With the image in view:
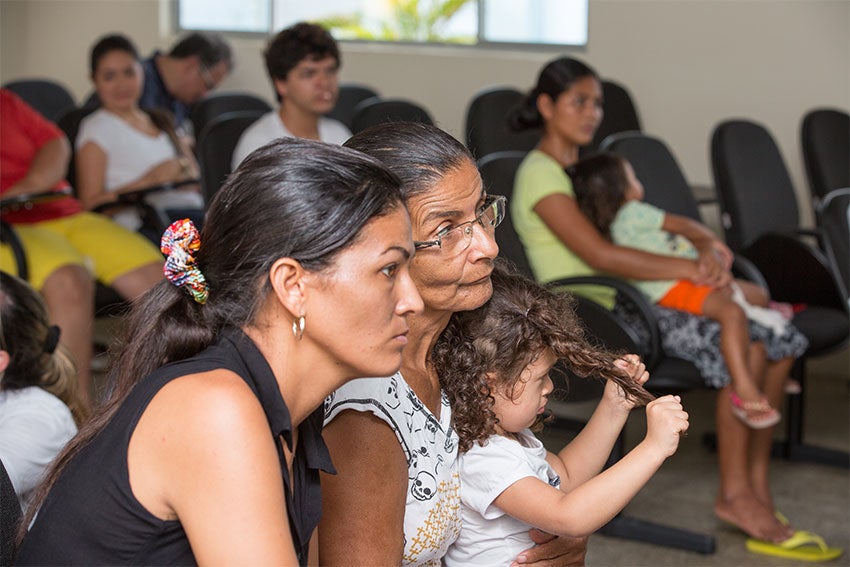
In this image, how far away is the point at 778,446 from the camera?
12.7 feet

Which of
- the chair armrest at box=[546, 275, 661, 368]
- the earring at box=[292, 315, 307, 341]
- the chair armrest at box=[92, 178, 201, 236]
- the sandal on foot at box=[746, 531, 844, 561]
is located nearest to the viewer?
the earring at box=[292, 315, 307, 341]

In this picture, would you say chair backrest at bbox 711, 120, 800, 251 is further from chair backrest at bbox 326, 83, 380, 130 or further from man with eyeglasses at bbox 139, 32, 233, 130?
man with eyeglasses at bbox 139, 32, 233, 130

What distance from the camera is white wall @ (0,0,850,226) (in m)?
4.85

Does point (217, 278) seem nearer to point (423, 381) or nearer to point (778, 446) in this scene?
point (423, 381)

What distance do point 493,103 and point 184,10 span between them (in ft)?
10.0

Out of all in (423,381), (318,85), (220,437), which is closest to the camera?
(220,437)

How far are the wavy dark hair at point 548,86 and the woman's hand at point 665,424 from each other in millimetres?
2122

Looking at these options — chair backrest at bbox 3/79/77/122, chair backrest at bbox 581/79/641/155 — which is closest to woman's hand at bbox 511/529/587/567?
chair backrest at bbox 581/79/641/155

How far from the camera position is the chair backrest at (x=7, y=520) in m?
1.34

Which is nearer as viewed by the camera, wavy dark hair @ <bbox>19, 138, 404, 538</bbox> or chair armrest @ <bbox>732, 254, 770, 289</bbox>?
wavy dark hair @ <bbox>19, 138, 404, 538</bbox>

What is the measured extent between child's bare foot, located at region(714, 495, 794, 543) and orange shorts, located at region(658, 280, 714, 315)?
0.52 meters

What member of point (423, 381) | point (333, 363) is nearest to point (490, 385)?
point (423, 381)

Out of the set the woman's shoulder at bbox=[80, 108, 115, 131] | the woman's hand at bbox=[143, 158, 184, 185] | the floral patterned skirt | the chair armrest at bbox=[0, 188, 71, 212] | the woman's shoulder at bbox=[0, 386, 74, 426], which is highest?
the woman's shoulder at bbox=[80, 108, 115, 131]

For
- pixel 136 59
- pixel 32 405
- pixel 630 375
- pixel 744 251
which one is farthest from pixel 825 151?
pixel 32 405
